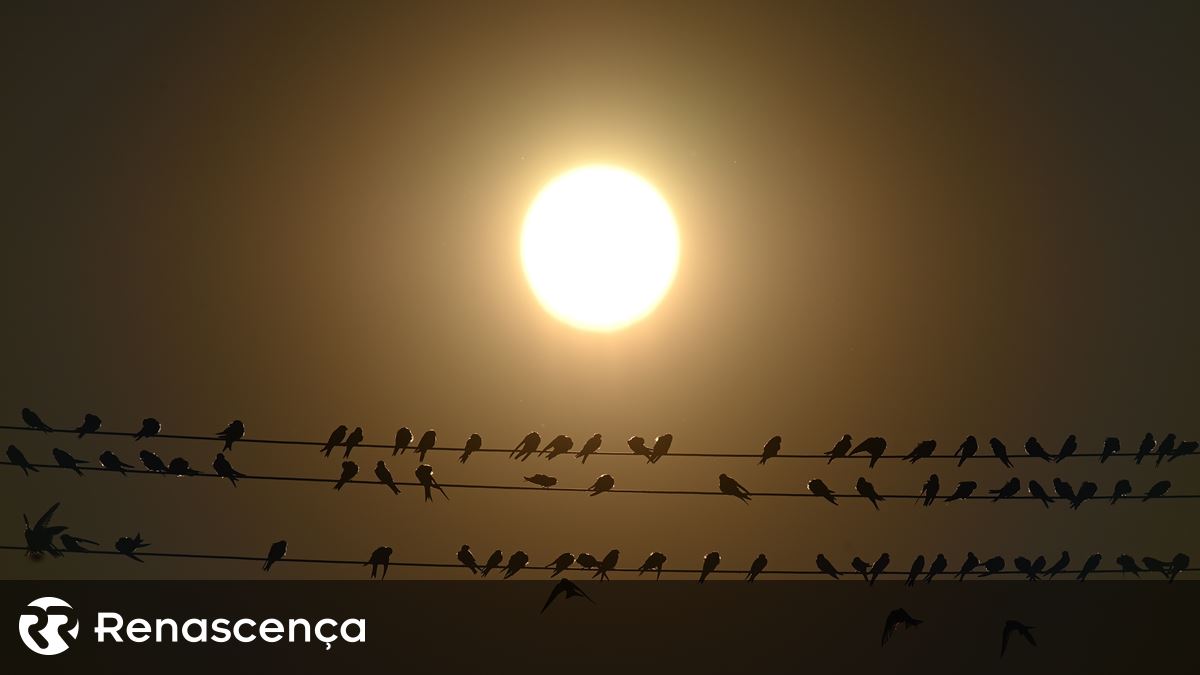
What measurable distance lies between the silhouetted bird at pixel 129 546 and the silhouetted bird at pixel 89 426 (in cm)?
118

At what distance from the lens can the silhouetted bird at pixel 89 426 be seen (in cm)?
1245

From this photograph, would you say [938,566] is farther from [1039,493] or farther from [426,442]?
[426,442]
